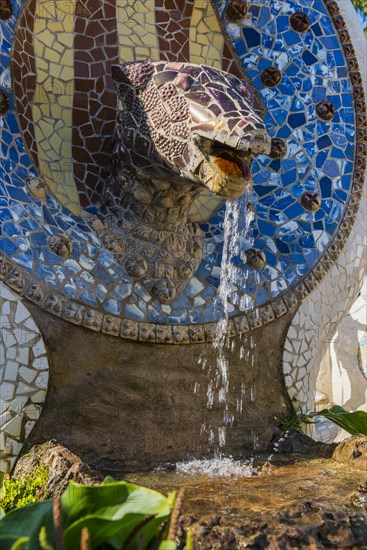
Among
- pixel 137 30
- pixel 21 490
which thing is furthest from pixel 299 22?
pixel 21 490

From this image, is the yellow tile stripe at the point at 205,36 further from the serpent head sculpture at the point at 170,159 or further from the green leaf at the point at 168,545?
the green leaf at the point at 168,545

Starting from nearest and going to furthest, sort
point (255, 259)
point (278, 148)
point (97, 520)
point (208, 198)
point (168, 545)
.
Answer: point (168, 545) < point (97, 520) < point (255, 259) < point (208, 198) < point (278, 148)

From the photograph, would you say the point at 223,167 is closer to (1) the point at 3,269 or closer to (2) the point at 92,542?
(1) the point at 3,269

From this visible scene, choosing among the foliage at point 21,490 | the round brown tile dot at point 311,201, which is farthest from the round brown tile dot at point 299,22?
the foliage at point 21,490

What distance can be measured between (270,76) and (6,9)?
1478 mm

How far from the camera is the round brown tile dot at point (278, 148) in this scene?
5.68 meters

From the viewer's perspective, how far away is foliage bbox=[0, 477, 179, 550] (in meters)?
3.21

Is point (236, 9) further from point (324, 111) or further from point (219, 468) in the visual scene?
point (219, 468)

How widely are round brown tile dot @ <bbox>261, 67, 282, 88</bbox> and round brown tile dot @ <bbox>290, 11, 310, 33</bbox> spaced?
256 mm

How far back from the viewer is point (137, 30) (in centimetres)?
559

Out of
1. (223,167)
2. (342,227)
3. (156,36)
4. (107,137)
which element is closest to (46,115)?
(107,137)

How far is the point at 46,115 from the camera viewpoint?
208 inches

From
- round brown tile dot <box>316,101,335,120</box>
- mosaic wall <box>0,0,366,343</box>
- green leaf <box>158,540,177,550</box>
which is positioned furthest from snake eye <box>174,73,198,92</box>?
green leaf <box>158,540,177,550</box>

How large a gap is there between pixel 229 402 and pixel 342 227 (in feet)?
3.84
